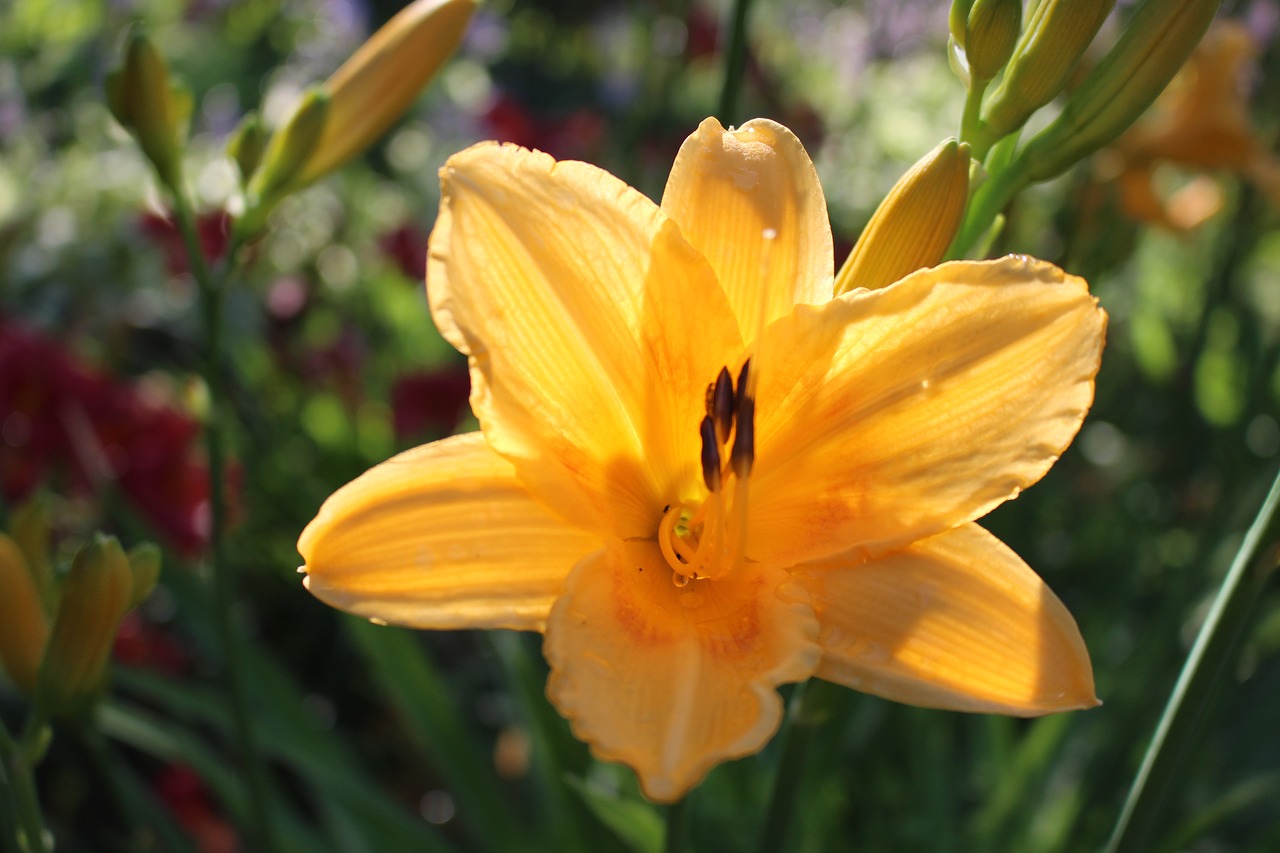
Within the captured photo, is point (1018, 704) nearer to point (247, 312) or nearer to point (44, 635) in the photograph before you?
point (44, 635)

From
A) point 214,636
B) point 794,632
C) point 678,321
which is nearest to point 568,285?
point 678,321

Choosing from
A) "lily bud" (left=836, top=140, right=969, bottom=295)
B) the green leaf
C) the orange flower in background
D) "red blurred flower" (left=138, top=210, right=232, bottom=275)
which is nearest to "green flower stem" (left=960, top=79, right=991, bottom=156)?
"lily bud" (left=836, top=140, right=969, bottom=295)

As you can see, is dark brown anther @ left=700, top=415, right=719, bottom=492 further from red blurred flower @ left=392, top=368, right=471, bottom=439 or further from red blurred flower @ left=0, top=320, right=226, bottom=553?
red blurred flower @ left=392, top=368, right=471, bottom=439

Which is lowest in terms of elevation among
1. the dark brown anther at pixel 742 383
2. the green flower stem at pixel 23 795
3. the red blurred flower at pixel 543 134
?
the green flower stem at pixel 23 795

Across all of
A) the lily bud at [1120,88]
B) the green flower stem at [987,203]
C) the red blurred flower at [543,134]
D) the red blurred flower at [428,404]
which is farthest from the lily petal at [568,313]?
the red blurred flower at [543,134]

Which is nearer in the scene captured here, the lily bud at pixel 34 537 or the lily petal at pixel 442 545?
the lily petal at pixel 442 545

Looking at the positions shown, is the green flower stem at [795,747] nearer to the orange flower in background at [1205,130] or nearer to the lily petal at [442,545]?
the lily petal at [442,545]
